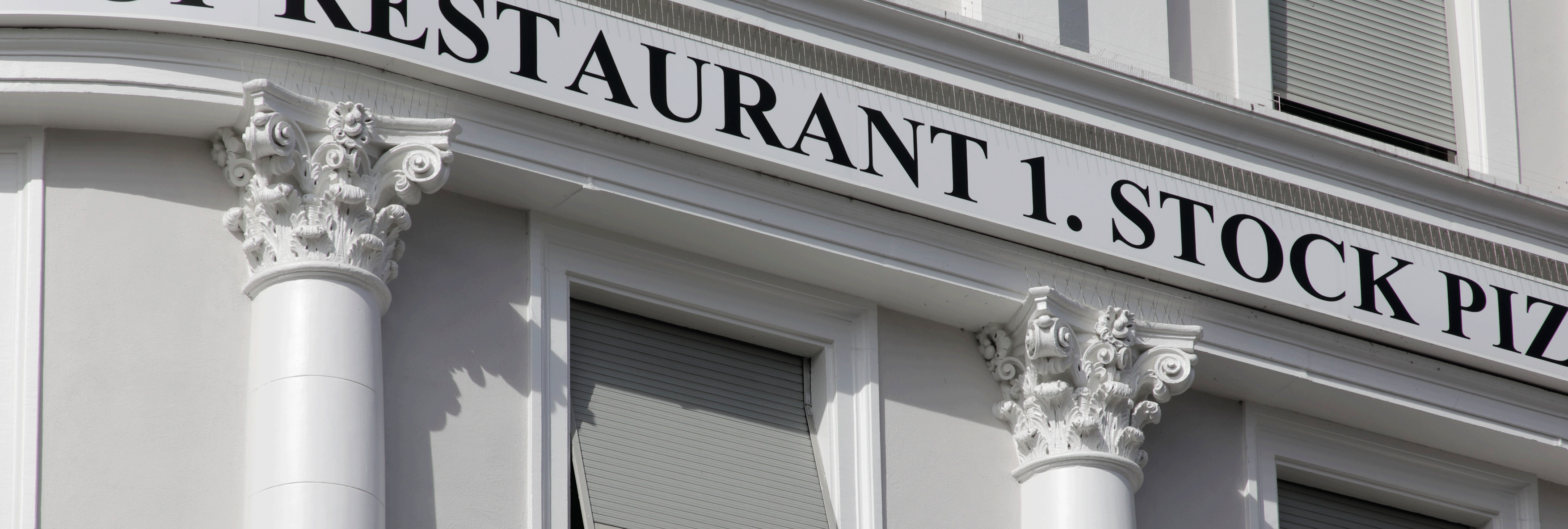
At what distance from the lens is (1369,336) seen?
59.9 ft

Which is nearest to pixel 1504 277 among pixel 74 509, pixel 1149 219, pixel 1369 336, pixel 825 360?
pixel 1369 336

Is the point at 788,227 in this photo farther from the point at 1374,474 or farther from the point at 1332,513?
the point at 1374,474

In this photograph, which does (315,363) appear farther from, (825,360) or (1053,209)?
(1053,209)

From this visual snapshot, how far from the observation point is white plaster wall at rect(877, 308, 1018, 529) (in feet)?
54.6

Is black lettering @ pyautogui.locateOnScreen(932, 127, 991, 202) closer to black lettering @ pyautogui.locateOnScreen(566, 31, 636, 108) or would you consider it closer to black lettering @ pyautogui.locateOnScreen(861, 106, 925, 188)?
black lettering @ pyautogui.locateOnScreen(861, 106, 925, 188)

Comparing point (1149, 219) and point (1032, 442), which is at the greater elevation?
point (1149, 219)

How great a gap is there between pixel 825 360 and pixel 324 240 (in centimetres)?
325

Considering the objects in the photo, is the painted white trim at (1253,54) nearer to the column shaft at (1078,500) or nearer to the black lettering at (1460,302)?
the black lettering at (1460,302)

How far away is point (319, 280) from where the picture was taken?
49.0 feet

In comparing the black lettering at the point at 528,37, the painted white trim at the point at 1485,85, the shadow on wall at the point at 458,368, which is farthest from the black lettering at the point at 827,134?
the painted white trim at the point at 1485,85

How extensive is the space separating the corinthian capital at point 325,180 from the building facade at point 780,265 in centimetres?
2

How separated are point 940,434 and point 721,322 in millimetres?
1446

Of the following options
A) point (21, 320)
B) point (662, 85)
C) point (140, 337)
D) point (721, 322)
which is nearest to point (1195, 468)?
point (721, 322)

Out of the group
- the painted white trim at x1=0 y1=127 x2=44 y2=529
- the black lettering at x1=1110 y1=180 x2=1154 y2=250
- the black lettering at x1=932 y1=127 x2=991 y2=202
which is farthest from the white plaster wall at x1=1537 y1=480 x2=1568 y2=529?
the painted white trim at x1=0 y1=127 x2=44 y2=529
